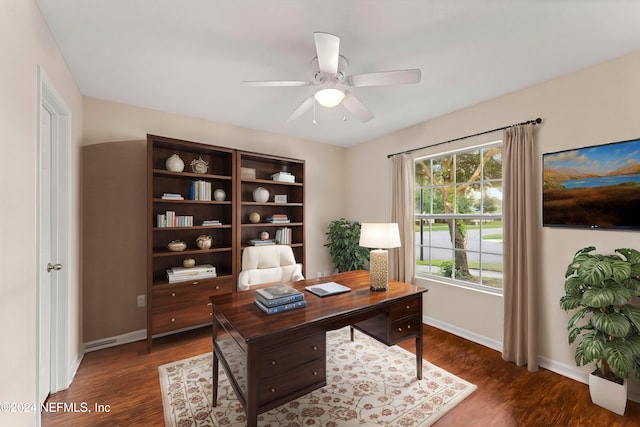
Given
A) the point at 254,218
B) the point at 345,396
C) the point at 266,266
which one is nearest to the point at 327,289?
the point at 345,396

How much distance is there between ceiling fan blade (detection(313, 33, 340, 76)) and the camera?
140cm

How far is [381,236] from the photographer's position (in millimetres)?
2184

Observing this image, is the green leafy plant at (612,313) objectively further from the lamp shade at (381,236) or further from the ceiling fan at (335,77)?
the ceiling fan at (335,77)

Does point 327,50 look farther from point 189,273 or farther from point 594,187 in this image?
point 189,273

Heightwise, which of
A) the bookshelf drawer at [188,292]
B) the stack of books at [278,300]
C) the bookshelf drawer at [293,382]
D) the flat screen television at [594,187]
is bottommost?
the bookshelf drawer at [293,382]

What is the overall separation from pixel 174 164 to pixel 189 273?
1209mm

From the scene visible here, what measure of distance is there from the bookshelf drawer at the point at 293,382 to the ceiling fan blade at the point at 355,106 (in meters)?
1.86

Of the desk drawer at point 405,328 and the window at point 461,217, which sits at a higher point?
the window at point 461,217

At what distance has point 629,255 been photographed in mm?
1861

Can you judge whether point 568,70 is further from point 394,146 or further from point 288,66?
point 288,66

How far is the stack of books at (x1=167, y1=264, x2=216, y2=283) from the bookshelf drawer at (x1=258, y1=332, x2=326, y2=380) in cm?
188

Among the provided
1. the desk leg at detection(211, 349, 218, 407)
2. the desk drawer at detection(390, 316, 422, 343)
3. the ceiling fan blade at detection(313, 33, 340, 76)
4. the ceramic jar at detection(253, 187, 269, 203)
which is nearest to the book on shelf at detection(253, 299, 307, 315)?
the desk leg at detection(211, 349, 218, 407)

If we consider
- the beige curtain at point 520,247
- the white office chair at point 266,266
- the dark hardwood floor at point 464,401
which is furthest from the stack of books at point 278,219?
the beige curtain at point 520,247

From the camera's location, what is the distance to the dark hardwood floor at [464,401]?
1805mm
